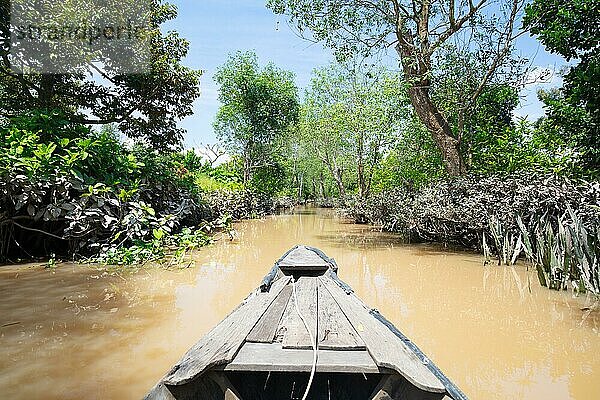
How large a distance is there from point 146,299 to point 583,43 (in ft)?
26.7

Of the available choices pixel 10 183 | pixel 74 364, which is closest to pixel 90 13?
pixel 10 183

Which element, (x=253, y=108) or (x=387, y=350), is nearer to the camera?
(x=387, y=350)

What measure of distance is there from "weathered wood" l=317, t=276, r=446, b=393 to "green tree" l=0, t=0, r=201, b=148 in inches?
423

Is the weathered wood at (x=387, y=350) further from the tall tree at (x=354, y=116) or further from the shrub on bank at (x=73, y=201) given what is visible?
the tall tree at (x=354, y=116)

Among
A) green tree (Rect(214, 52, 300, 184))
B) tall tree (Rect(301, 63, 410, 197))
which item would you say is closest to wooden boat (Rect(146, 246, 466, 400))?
tall tree (Rect(301, 63, 410, 197))

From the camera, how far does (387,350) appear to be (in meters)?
1.84

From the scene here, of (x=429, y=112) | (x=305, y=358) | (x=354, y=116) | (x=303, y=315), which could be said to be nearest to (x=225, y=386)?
(x=305, y=358)

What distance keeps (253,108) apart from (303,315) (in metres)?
24.6

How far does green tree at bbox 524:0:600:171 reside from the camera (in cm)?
699

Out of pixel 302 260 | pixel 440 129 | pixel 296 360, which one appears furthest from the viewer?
pixel 440 129

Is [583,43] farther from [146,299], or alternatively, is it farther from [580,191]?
[146,299]

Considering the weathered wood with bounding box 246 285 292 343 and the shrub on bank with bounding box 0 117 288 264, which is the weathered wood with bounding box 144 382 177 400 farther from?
the shrub on bank with bounding box 0 117 288 264

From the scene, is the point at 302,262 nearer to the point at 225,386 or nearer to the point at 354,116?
the point at 225,386

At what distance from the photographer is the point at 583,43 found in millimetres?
7332
